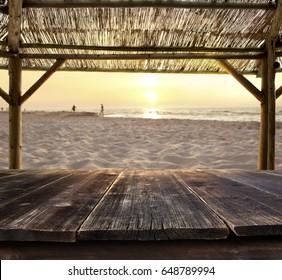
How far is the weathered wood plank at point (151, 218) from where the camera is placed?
0.81 metres

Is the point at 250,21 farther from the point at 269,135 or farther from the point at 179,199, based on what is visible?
the point at 179,199

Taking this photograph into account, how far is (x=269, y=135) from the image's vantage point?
3205mm

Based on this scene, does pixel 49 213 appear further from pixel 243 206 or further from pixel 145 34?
pixel 145 34

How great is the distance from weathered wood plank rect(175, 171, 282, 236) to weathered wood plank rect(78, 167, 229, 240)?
48mm

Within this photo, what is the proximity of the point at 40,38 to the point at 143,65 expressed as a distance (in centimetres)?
144

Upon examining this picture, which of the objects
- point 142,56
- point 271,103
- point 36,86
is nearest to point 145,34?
point 142,56

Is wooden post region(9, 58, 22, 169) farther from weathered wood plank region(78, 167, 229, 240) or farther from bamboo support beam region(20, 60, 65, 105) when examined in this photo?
weathered wood plank region(78, 167, 229, 240)

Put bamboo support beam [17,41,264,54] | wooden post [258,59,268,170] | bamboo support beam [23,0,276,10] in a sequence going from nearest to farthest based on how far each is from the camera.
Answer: bamboo support beam [23,0,276,10]
wooden post [258,59,268,170]
bamboo support beam [17,41,264,54]

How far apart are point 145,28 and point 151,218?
2.96 m

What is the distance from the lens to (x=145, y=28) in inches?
136

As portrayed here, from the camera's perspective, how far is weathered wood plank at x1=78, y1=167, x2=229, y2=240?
0.81 metres

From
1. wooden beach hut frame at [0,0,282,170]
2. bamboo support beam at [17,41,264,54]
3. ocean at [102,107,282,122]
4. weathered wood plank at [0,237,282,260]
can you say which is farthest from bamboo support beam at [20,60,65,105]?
ocean at [102,107,282,122]
